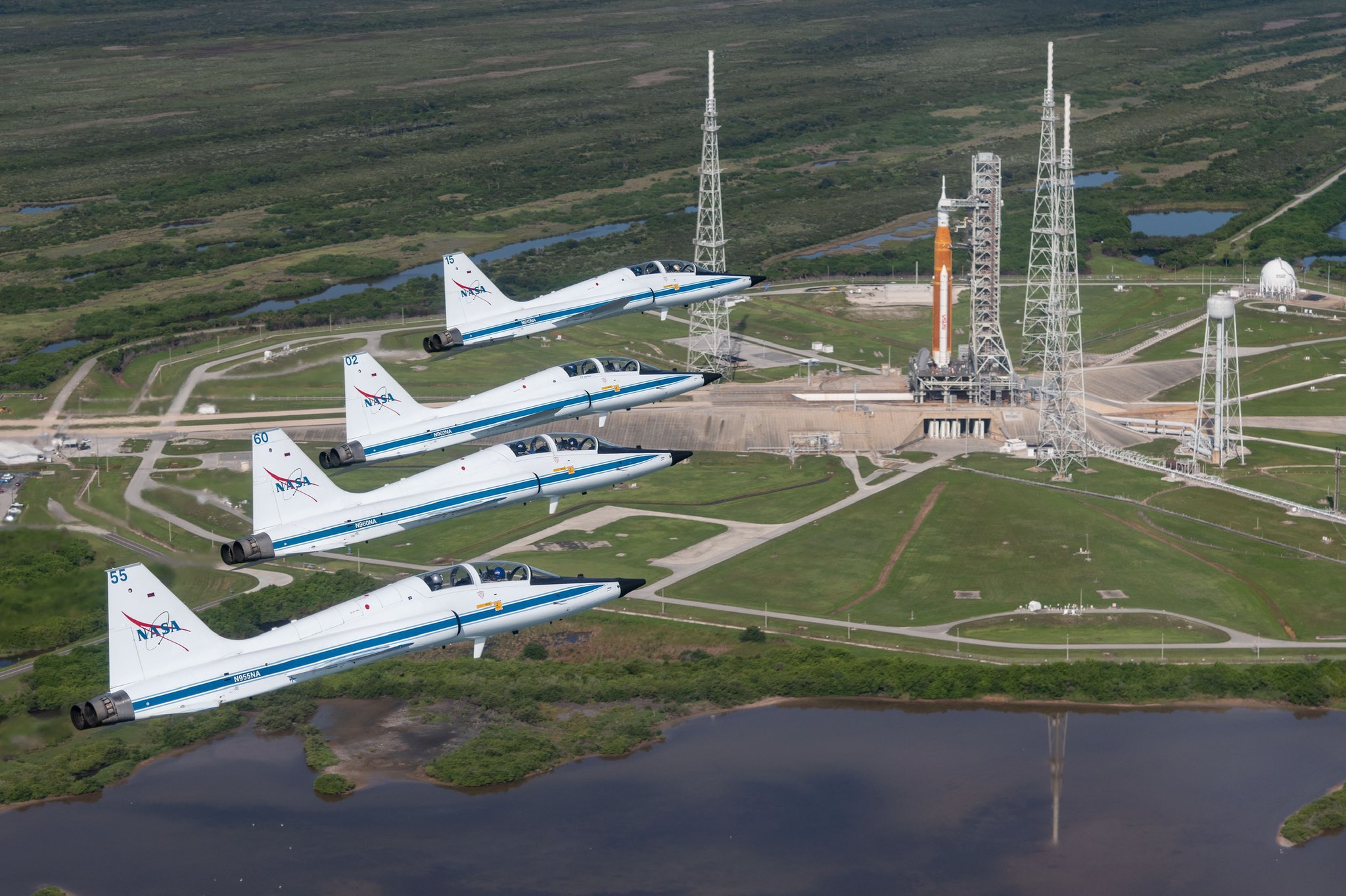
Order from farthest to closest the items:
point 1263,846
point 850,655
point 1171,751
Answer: point 850,655 < point 1171,751 < point 1263,846

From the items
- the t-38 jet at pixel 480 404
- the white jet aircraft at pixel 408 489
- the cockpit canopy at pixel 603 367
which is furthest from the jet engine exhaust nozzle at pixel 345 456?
the cockpit canopy at pixel 603 367

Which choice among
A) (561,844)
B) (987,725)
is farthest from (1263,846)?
(561,844)

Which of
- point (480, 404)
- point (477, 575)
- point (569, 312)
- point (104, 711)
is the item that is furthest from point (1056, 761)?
point (104, 711)

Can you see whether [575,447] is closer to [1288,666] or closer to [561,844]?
[561,844]

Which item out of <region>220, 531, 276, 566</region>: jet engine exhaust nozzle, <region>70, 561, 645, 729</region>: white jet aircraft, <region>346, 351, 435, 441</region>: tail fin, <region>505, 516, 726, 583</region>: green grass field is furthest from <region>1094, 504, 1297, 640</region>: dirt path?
<region>220, 531, 276, 566</region>: jet engine exhaust nozzle

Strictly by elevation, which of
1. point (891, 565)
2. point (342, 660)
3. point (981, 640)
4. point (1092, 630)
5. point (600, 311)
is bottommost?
point (981, 640)

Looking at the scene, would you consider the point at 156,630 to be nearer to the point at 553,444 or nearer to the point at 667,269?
the point at 553,444

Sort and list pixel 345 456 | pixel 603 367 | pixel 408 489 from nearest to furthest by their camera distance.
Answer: pixel 408 489 < pixel 345 456 < pixel 603 367
